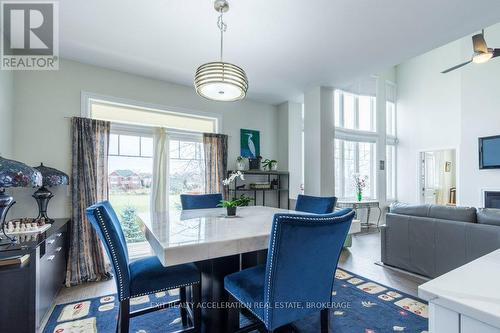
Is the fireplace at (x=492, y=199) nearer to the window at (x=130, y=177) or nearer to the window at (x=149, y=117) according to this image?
the window at (x=149, y=117)

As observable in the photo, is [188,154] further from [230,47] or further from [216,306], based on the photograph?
[216,306]

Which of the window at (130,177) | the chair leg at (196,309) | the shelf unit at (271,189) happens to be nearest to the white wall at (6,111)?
the window at (130,177)

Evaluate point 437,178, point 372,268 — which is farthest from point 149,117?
point 437,178

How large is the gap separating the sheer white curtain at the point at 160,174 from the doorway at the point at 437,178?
21.2 ft

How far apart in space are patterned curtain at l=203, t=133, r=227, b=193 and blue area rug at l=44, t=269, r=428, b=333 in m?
1.78

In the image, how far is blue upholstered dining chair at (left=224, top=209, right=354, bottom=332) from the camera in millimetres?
1234

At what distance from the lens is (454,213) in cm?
269

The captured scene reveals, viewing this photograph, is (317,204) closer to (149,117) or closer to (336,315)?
(336,315)

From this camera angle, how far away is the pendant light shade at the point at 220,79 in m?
1.95

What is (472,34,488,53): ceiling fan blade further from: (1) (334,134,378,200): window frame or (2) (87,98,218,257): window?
(2) (87,98,218,257): window

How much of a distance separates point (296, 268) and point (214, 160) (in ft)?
9.67

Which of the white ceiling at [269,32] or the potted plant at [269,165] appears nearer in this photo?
the white ceiling at [269,32]

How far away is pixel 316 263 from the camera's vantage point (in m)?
1.38

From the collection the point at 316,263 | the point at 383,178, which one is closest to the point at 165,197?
the point at 316,263
